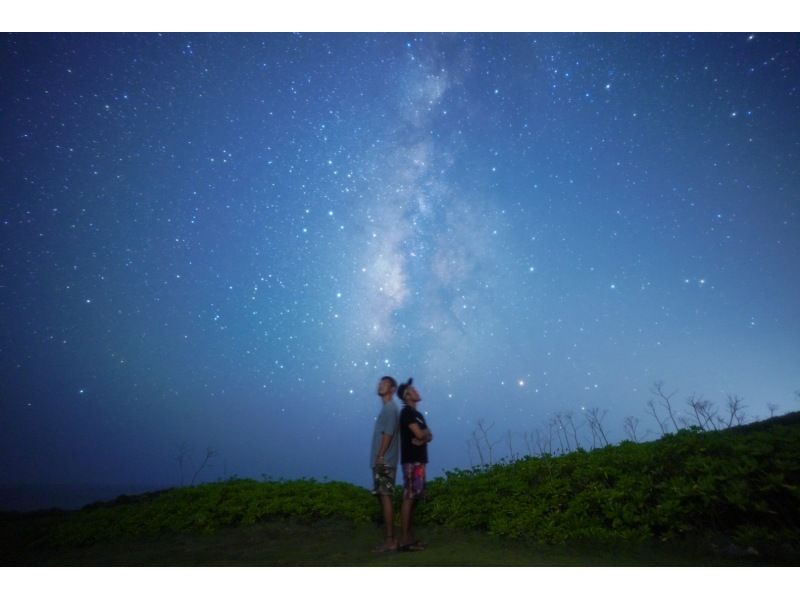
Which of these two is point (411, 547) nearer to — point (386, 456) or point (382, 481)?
point (382, 481)

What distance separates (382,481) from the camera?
17.8ft

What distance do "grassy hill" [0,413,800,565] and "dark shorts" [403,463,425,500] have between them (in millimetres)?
674

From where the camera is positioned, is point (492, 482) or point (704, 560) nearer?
point (704, 560)

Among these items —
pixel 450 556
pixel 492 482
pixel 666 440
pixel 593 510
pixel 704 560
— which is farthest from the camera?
pixel 492 482

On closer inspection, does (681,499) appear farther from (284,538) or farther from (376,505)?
(284,538)

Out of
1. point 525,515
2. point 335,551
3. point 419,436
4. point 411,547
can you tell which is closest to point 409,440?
point 419,436

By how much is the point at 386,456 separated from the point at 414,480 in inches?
20.6

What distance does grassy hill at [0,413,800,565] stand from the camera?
15.3ft

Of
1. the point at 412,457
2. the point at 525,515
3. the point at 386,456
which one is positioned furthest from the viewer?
the point at 525,515

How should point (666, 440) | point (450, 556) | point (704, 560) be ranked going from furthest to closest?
point (666, 440) < point (450, 556) < point (704, 560)

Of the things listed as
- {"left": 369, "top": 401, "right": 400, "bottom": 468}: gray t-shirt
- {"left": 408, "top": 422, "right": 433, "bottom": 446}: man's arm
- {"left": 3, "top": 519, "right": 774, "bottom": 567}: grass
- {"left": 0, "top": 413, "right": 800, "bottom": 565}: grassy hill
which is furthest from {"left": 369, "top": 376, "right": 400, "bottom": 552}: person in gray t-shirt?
{"left": 0, "top": 413, "right": 800, "bottom": 565}: grassy hill

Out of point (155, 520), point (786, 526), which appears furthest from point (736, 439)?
point (155, 520)
